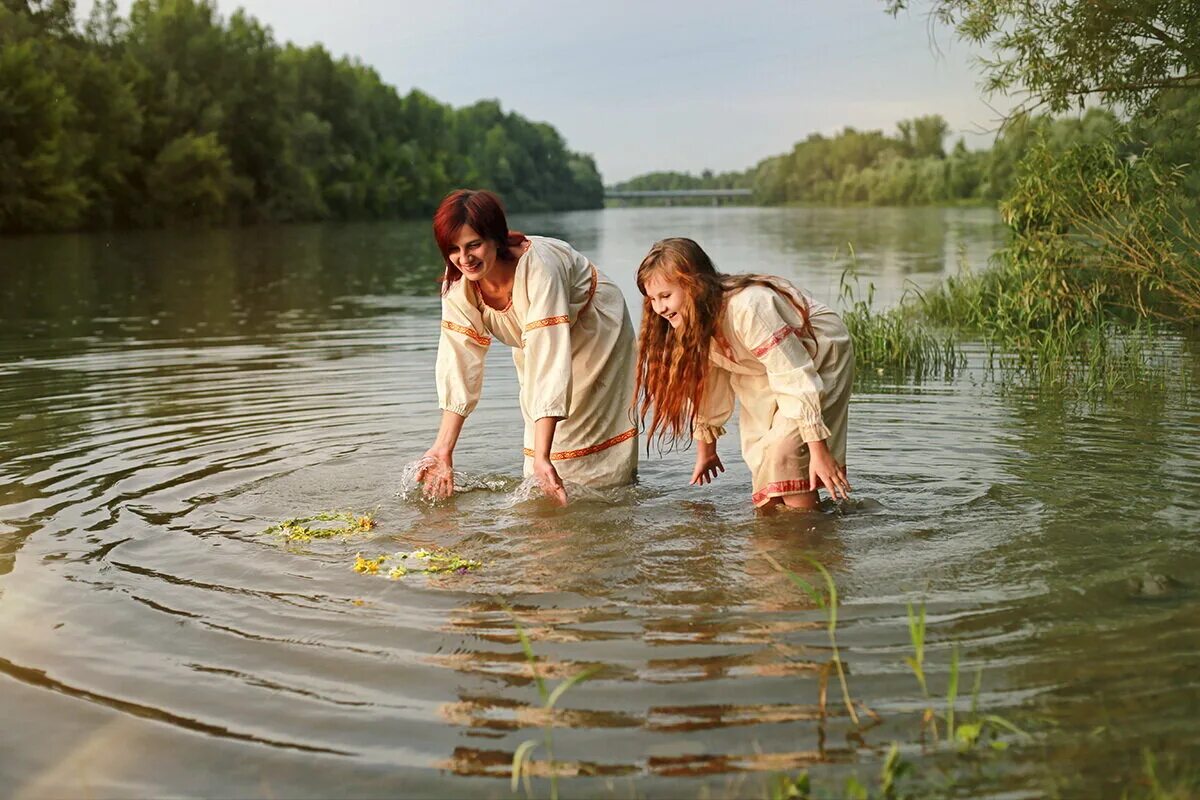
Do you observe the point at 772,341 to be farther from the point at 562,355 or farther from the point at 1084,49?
the point at 1084,49

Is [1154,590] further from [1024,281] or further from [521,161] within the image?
[521,161]

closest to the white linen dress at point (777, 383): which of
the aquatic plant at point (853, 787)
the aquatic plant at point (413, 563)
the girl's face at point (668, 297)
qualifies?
the girl's face at point (668, 297)

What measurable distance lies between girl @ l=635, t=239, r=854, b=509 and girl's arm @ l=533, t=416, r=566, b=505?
541mm

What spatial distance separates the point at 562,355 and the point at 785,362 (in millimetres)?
1184

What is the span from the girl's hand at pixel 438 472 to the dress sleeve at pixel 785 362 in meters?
1.93

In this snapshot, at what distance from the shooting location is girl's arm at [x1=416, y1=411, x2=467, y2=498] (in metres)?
6.91

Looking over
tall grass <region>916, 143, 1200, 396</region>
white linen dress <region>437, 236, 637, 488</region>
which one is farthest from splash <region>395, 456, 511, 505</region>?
tall grass <region>916, 143, 1200, 396</region>

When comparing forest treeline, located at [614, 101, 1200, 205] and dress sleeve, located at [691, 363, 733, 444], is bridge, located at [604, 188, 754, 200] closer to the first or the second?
forest treeline, located at [614, 101, 1200, 205]

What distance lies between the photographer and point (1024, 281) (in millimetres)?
13258

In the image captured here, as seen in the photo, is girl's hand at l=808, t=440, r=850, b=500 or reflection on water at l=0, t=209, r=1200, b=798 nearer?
reflection on water at l=0, t=209, r=1200, b=798

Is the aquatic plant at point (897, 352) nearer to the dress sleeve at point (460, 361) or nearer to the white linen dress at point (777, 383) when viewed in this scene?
the white linen dress at point (777, 383)

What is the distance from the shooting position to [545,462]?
628 centimetres

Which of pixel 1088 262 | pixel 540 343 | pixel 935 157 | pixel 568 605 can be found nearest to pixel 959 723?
pixel 568 605

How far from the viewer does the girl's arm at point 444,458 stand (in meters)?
6.91
